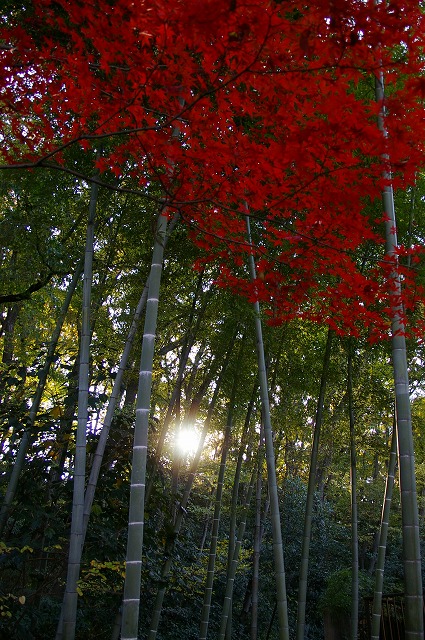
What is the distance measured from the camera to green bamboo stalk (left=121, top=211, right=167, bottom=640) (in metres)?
2.53

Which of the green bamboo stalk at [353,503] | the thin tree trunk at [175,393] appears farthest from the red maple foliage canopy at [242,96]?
the green bamboo stalk at [353,503]

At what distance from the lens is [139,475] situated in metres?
2.70

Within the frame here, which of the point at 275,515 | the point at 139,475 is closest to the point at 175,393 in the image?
the point at 275,515

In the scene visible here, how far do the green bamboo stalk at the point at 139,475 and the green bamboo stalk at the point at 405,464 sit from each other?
1.28 meters

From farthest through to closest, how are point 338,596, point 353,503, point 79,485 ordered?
point 338,596, point 353,503, point 79,485

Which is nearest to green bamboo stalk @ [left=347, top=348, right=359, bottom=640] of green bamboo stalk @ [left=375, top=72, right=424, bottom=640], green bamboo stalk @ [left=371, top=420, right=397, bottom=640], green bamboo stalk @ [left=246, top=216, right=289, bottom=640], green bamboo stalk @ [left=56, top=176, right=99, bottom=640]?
green bamboo stalk @ [left=371, top=420, right=397, bottom=640]

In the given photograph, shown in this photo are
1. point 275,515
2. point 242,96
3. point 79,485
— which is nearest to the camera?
point 242,96

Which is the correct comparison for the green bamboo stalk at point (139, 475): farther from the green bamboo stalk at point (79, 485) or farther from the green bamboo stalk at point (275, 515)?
the green bamboo stalk at point (275, 515)

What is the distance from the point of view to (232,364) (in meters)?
6.00

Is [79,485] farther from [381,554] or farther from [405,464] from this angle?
[381,554]

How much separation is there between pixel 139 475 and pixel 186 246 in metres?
2.46

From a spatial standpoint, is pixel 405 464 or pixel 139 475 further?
pixel 405 464

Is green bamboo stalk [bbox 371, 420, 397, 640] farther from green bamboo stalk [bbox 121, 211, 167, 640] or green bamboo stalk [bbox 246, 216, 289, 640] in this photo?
green bamboo stalk [bbox 121, 211, 167, 640]

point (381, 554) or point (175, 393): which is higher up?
point (175, 393)
